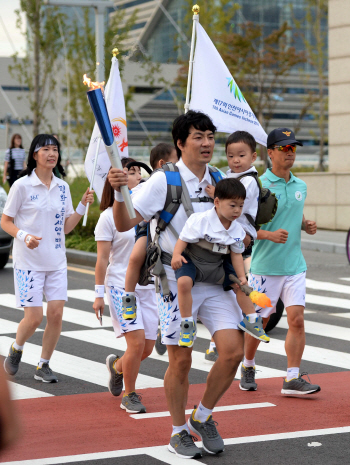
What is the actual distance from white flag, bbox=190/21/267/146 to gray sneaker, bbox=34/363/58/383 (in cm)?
265

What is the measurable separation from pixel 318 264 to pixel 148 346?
28.4 ft

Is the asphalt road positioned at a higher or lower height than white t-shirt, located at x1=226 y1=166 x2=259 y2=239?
lower

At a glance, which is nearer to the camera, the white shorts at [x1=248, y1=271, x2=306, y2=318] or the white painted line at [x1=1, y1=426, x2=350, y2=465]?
the white painted line at [x1=1, y1=426, x2=350, y2=465]

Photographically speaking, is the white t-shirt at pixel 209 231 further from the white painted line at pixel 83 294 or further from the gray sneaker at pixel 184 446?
the white painted line at pixel 83 294

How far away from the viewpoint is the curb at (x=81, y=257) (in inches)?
586

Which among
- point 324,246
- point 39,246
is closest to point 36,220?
point 39,246

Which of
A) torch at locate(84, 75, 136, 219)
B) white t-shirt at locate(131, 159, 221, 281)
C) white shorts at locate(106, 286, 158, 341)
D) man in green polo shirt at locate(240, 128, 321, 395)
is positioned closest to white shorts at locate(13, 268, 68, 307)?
white shorts at locate(106, 286, 158, 341)

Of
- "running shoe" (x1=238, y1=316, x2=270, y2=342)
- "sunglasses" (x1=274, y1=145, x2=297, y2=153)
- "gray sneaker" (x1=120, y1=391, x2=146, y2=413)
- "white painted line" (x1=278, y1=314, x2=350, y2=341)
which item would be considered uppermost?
"sunglasses" (x1=274, y1=145, x2=297, y2=153)

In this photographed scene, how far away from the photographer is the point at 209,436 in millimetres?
4883

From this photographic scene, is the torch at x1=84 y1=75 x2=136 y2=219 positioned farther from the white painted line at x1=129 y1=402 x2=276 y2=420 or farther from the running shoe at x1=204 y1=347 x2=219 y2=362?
the running shoe at x1=204 y1=347 x2=219 y2=362

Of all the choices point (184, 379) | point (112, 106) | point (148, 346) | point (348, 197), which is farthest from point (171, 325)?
point (348, 197)

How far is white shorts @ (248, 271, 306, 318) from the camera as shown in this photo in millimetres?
6367

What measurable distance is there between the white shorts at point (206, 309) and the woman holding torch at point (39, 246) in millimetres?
2107

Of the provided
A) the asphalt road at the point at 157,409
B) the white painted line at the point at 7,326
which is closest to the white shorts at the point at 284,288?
the asphalt road at the point at 157,409
